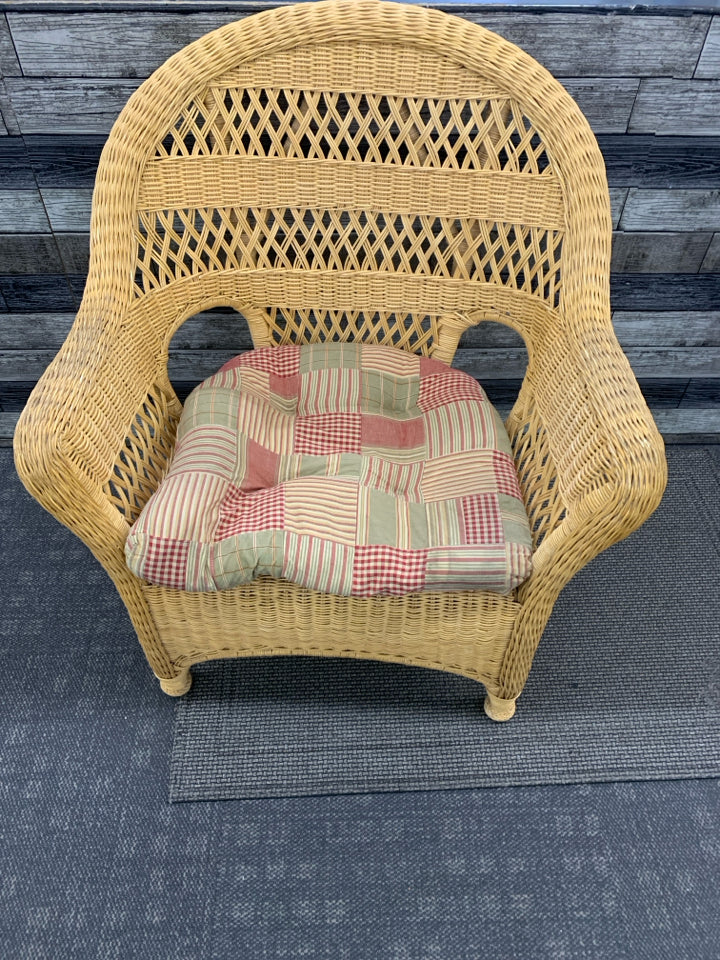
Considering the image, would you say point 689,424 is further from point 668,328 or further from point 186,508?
point 186,508

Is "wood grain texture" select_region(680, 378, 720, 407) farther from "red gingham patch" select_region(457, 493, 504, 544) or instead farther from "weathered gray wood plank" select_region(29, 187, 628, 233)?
"red gingham patch" select_region(457, 493, 504, 544)

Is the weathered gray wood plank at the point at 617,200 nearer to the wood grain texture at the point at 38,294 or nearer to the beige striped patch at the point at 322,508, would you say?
the beige striped patch at the point at 322,508

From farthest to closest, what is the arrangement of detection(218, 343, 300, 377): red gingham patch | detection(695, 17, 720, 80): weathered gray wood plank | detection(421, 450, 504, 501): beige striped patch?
1. detection(218, 343, 300, 377): red gingham patch
2. detection(695, 17, 720, 80): weathered gray wood plank
3. detection(421, 450, 504, 501): beige striped patch

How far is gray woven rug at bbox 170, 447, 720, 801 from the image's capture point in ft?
4.08

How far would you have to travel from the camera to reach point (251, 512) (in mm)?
1062

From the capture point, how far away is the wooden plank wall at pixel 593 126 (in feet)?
4.02

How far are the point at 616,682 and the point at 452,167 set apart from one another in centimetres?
102

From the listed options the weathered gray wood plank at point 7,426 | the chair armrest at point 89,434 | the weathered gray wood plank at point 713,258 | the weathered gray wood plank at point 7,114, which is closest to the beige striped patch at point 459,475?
the chair armrest at point 89,434

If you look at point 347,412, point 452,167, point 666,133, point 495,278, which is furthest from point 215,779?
point 666,133

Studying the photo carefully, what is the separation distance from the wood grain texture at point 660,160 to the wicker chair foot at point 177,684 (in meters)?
1.28

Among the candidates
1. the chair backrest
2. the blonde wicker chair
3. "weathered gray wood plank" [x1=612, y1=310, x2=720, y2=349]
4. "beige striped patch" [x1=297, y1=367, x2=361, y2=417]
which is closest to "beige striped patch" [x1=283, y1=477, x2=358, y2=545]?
the blonde wicker chair

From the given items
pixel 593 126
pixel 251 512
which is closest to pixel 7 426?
pixel 251 512

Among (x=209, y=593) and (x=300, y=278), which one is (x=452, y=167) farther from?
(x=209, y=593)

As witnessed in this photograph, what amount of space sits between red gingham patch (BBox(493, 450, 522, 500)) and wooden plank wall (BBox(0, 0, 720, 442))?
56 cm
